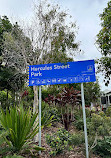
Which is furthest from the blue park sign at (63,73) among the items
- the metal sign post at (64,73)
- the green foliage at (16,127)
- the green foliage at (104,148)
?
the green foliage at (104,148)

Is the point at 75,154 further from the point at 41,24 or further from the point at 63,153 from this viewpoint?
the point at 41,24

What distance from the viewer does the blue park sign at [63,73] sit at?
433cm

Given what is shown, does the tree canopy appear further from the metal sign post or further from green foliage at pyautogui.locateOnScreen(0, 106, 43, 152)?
green foliage at pyautogui.locateOnScreen(0, 106, 43, 152)

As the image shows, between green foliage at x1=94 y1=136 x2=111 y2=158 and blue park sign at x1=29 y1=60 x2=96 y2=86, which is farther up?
blue park sign at x1=29 y1=60 x2=96 y2=86

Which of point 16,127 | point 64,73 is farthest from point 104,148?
point 16,127

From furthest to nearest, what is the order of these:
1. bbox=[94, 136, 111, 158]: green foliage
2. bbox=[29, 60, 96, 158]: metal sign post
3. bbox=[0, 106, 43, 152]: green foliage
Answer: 1. bbox=[29, 60, 96, 158]: metal sign post
2. bbox=[94, 136, 111, 158]: green foliage
3. bbox=[0, 106, 43, 152]: green foliage

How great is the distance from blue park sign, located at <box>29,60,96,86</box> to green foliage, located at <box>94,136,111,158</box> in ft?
6.05

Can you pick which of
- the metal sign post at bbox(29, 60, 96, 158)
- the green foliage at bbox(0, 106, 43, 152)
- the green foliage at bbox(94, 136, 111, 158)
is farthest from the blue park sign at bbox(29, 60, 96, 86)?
the green foliage at bbox(94, 136, 111, 158)

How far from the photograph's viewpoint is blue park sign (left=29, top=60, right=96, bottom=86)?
4.33 meters

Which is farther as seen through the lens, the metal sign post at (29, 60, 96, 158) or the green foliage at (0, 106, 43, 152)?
the metal sign post at (29, 60, 96, 158)

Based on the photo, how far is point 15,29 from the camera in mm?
7152

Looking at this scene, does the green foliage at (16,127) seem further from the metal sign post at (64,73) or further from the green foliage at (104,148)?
the green foliage at (104,148)

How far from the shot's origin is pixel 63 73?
4.53m

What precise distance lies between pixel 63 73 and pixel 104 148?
247 centimetres
